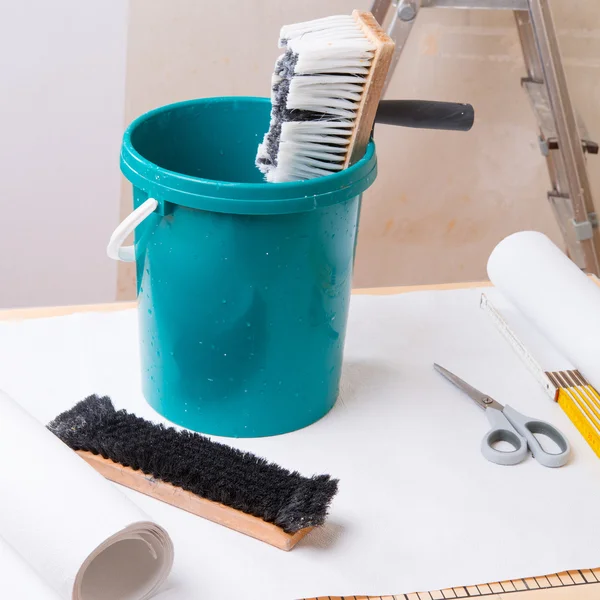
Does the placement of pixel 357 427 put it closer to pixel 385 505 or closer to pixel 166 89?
pixel 385 505

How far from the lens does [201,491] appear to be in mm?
623

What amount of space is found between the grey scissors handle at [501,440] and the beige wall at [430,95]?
0.89 meters

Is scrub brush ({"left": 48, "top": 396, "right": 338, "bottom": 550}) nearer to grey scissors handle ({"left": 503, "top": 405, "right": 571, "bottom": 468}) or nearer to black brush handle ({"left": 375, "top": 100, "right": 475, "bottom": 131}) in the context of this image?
grey scissors handle ({"left": 503, "top": 405, "right": 571, "bottom": 468})

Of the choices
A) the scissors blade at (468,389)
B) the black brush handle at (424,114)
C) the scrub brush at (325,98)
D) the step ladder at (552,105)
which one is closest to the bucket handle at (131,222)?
the scrub brush at (325,98)

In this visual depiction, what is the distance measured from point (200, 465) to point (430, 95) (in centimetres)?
104

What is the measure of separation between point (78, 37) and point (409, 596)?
115 centimetres

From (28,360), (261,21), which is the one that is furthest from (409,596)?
(261,21)

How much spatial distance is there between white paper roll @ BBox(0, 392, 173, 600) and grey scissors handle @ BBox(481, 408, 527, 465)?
0.95 feet

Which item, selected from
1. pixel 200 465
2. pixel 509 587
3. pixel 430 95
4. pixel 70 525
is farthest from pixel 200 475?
pixel 430 95

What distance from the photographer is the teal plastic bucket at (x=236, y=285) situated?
63cm

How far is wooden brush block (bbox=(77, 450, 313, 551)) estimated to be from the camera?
60cm

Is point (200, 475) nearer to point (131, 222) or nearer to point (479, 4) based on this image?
point (131, 222)

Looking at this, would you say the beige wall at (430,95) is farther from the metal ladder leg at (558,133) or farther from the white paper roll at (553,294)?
the white paper roll at (553,294)

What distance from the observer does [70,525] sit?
51 cm
